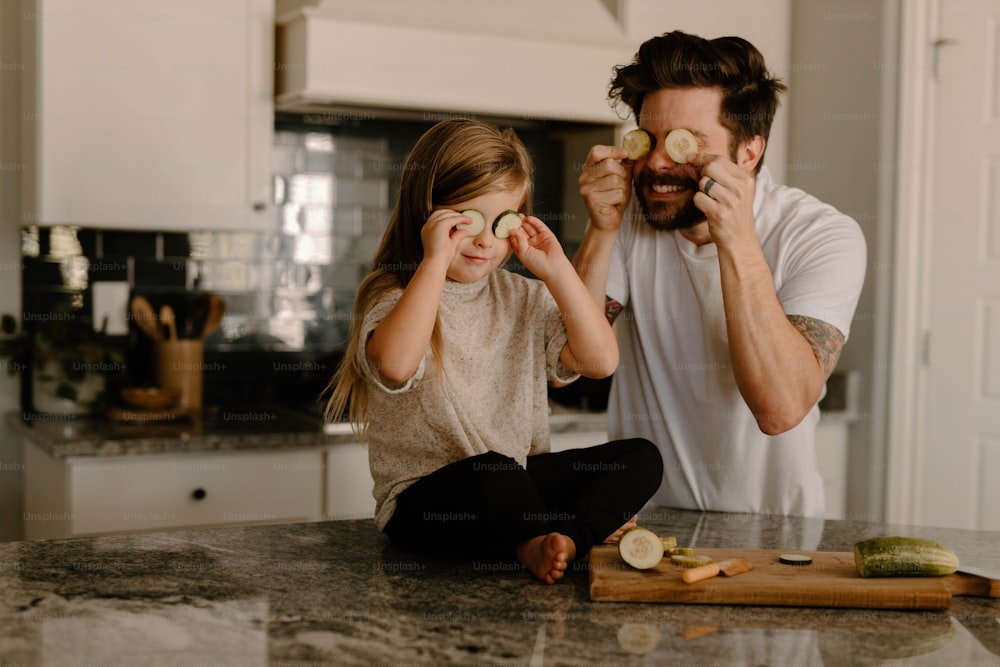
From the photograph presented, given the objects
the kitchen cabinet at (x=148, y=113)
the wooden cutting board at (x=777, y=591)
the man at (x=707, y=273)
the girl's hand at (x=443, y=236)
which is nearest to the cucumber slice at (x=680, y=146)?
the man at (x=707, y=273)

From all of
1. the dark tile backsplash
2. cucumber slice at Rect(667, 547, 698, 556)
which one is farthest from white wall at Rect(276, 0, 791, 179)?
cucumber slice at Rect(667, 547, 698, 556)

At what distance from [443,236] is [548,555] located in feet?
1.56

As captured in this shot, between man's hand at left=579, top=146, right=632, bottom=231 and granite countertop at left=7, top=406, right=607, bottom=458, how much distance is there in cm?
117

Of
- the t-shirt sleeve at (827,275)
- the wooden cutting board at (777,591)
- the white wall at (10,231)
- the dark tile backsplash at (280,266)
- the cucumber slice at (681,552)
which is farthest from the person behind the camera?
the dark tile backsplash at (280,266)

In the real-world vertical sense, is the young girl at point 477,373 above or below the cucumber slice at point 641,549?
above

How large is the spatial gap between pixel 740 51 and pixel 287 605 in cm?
139

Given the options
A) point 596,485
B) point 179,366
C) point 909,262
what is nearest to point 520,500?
point 596,485

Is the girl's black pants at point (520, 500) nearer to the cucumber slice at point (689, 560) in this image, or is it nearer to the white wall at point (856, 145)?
the cucumber slice at point (689, 560)

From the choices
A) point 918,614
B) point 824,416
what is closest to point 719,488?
point 918,614

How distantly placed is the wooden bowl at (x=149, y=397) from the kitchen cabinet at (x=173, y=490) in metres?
0.27

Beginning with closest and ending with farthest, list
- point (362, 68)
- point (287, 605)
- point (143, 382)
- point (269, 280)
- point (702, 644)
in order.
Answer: point (702, 644) < point (287, 605) < point (362, 68) < point (143, 382) < point (269, 280)

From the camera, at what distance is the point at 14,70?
318 centimetres

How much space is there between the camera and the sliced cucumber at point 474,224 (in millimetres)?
1608

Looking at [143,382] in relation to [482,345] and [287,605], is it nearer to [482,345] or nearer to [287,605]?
[482,345]
